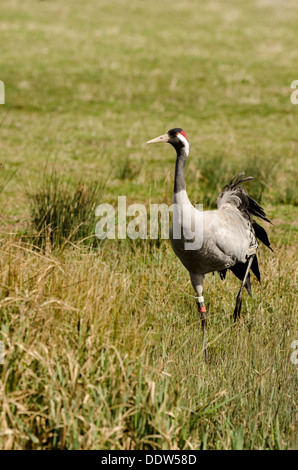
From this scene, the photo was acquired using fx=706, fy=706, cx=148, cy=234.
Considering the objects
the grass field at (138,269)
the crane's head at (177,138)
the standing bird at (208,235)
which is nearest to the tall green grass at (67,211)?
the grass field at (138,269)

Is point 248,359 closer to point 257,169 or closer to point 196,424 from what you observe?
point 196,424

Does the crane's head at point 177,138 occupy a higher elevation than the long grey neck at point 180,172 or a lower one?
higher

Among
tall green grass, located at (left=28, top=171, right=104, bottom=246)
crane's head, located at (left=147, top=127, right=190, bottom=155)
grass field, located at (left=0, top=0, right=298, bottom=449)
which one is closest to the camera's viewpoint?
grass field, located at (left=0, top=0, right=298, bottom=449)

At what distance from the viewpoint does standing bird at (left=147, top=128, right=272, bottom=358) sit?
5125mm

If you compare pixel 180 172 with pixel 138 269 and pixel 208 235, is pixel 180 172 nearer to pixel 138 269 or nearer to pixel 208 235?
pixel 208 235

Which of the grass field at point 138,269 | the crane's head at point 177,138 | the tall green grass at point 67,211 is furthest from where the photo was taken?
the tall green grass at point 67,211

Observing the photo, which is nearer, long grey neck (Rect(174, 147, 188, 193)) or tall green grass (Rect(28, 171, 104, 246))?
long grey neck (Rect(174, 147, 188, 193))

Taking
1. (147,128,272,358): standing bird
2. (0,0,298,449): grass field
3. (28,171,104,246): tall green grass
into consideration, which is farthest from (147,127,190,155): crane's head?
(28,171,104,246): tall green grass

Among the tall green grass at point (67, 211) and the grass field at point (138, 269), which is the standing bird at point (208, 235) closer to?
the grass field at point (138, 269)

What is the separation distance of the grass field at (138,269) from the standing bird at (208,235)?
0.25 metres

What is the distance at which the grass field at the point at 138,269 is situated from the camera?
3.71 m

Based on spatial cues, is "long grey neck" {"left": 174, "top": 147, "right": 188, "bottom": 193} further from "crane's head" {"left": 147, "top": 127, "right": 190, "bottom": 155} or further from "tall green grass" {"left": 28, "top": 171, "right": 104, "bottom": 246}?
"tall green grass" {"left": 28, "top": 171, "right": 104, "bottom": 246}

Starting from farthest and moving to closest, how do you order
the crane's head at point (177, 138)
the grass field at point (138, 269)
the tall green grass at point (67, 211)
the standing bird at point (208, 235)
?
the tall green grass at point (67, 211)
the crane's head at point (177, 138)
the standing bird at point (208, 235)
the grass field at point (138, 269)

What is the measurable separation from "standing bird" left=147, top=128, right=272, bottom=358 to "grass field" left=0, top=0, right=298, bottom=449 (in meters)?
0.25
